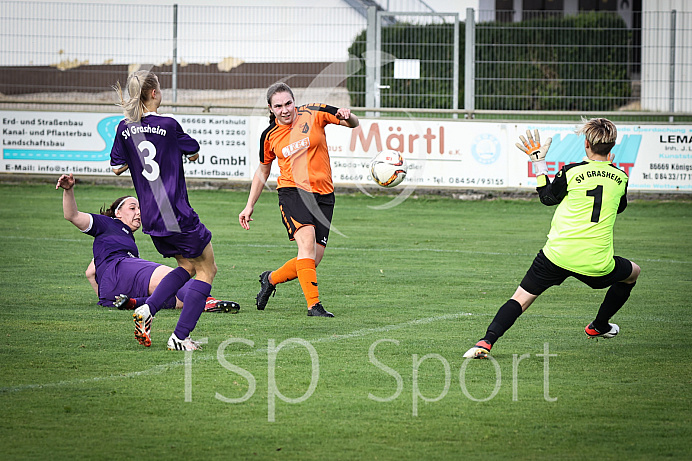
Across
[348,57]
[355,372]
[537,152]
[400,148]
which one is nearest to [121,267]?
[355,372]

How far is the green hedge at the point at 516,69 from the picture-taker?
1850 centimetres

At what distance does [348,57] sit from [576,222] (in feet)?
43.4

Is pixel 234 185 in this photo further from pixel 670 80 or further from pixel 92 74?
pixel 670 80

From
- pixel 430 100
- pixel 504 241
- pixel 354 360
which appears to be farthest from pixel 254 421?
pixel 430 100

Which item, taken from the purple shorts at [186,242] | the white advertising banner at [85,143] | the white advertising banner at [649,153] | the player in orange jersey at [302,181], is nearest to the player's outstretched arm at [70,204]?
the purple shorts at [186,242]

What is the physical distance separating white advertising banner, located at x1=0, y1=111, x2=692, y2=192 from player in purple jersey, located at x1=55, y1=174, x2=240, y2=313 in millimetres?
9554

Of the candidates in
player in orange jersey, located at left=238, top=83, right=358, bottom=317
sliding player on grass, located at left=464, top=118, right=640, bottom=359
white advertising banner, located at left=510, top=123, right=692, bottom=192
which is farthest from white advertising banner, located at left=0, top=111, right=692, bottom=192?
sliding player on grass, located at left=464, top=118, right=640, bottom=359

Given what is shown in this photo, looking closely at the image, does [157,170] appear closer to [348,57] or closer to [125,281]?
[125,281]

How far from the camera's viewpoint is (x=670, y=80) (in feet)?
59.8

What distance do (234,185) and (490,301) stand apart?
37.2 ft

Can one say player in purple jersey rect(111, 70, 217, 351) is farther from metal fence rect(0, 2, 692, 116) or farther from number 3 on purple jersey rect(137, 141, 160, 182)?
metal fence rect(0, 2, 692, 116)

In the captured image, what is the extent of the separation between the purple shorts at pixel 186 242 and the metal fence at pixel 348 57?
12.6 meters

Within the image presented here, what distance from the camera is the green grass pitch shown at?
176 inches

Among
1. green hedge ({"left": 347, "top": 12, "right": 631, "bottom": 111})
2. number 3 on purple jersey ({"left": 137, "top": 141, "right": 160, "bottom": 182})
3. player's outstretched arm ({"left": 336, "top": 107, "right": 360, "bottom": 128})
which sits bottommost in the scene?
number 3 on purple jersey ({"left": 137, "top": 141, "right": 160, "bottom": 182})
